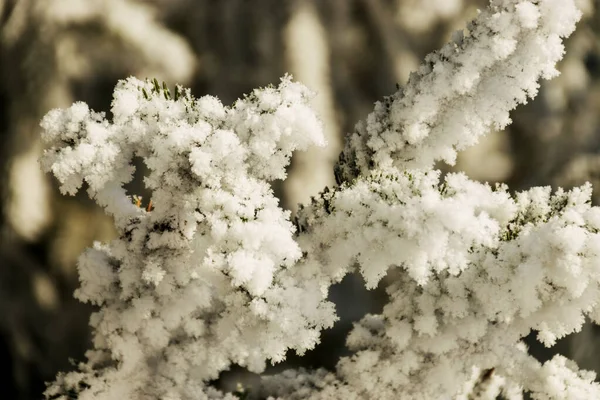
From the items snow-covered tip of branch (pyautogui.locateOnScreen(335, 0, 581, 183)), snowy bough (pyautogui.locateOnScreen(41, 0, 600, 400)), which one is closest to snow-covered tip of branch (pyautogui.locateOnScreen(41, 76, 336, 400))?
snowy bough (pyautogui.locateOnScreen(41, 0, 600, 400))

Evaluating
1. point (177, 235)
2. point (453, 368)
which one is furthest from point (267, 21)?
point (453, 368)

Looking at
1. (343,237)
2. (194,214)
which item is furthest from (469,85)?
(194,214)

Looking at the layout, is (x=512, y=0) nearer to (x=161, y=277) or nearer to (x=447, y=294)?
(x=447, y=294)

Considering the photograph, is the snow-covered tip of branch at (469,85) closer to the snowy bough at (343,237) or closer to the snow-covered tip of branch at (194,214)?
the snowy bough at (343,237)

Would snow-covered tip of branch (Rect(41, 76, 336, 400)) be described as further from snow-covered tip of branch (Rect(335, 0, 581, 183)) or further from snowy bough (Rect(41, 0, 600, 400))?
snow-covered tip of branch (Rect(335, 0, 581, 183))

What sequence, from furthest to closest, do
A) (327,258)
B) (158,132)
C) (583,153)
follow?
1. (583,153)
2. (327,258)
3. (158,132)

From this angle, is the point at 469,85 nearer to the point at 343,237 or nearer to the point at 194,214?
the point at 343,237

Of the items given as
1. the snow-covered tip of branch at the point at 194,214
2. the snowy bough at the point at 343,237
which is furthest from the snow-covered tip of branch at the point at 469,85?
the snow-covered tip of branch at the point at 194,214
